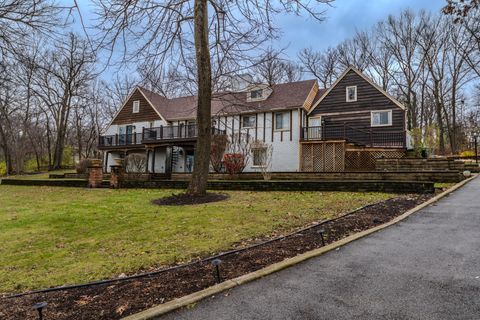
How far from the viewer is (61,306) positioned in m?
3.14

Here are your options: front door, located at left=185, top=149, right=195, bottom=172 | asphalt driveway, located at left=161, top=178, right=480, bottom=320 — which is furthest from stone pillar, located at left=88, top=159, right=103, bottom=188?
asphalt driveway, located at left=161, top=178, right=480, bottom=320

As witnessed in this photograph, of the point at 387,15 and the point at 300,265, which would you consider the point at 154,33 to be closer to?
the point at 300,265

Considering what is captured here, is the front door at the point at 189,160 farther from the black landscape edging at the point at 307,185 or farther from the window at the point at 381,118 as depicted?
the window at the point at 381,118

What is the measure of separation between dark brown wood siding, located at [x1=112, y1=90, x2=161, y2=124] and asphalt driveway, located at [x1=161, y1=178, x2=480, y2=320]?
83.8 feet

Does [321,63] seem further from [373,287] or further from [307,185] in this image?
[373,287]

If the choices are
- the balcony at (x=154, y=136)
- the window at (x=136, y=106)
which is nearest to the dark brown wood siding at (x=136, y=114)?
the window at (x=136, y=106)

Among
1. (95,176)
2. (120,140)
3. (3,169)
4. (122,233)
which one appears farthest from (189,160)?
(3,169)

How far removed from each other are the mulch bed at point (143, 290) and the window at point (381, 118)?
18261mm

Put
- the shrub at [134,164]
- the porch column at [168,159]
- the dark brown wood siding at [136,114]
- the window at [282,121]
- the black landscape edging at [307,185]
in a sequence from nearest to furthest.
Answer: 1. the black landscape edging at [307,185]
2. the shrub at [134,164]
3. the window at [282,121]
4. the porch column at [168,159]
5. the dark brown wood siding at [136,114]

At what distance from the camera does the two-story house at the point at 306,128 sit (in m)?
19.6

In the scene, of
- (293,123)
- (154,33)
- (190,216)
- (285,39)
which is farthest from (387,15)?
(190,216)

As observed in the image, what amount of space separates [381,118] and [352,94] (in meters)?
2.68

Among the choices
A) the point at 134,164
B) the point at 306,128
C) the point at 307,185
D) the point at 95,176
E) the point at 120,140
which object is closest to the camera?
the point at 307,185

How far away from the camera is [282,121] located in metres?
22.5
